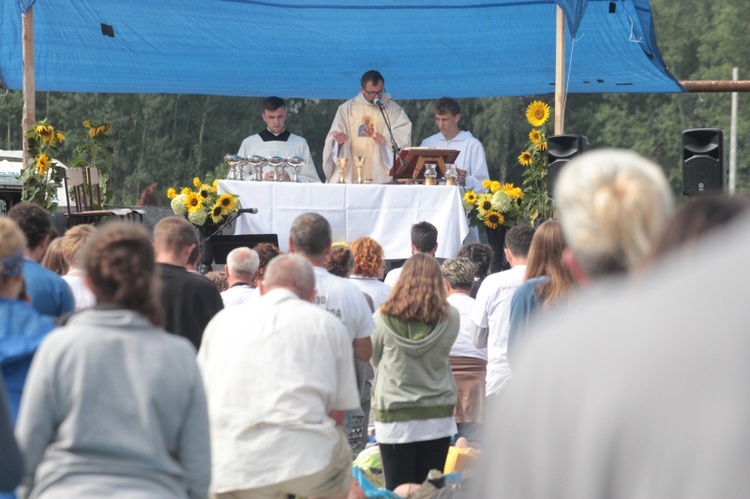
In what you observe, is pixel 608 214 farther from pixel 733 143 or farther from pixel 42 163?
pixel 733 143

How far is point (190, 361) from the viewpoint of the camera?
3.37 meters

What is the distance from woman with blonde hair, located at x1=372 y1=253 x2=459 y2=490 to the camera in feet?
19.7

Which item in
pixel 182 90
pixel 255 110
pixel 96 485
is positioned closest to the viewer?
pixel 96 485

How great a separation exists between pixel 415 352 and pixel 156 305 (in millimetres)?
2807

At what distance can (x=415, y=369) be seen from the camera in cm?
607

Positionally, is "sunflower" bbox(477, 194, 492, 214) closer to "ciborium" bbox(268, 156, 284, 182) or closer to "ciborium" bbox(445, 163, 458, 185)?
"ciborium" bbox(445, 163, 458, 185)

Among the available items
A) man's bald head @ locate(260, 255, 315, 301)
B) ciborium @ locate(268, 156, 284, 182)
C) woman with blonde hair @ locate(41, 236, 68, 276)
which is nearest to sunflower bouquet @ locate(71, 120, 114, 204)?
ciborium @ locate(268, 156, 284, 182)

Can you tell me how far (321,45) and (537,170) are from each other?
4.12 metres

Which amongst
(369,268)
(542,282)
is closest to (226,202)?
(369,268)

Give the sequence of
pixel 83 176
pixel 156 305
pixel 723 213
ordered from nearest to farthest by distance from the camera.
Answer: pixel 723 213
pixel 156 305
pixel 83 176

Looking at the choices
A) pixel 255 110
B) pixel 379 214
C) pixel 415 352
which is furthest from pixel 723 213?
pixel 255 110

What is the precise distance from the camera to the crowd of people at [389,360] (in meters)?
1.00

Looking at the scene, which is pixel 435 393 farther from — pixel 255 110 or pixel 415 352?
pixel 255 110

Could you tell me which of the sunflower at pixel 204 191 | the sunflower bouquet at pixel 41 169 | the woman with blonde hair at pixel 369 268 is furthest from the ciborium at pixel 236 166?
the woman with blonde hair at pixel 369 268
